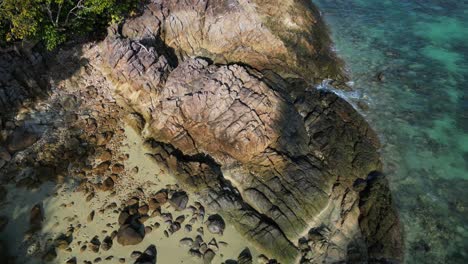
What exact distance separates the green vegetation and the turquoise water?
75.5ft

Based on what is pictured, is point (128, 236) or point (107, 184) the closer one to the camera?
point (128, 236)

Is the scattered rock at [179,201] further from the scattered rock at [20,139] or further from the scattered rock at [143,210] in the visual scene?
the scattered rock at [20,139]

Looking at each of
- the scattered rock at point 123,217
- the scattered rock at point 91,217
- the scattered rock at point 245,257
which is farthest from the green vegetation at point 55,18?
the scattered rock at point 245,257

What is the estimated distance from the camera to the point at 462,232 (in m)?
Answer: 21.6

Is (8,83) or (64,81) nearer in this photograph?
(8,83)

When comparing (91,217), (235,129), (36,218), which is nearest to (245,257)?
(235,129)

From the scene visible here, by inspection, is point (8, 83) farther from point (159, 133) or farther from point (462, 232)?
point (462, 232)

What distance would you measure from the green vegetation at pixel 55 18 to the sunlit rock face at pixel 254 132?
196 cm

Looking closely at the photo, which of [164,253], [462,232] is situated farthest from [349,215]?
[164,253]

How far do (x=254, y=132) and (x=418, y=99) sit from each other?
684 inches

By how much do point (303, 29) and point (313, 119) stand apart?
37.6ft

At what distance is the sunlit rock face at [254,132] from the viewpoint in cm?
2097

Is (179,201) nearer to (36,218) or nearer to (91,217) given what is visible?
(91,217)

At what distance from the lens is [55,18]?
27.1 metres
